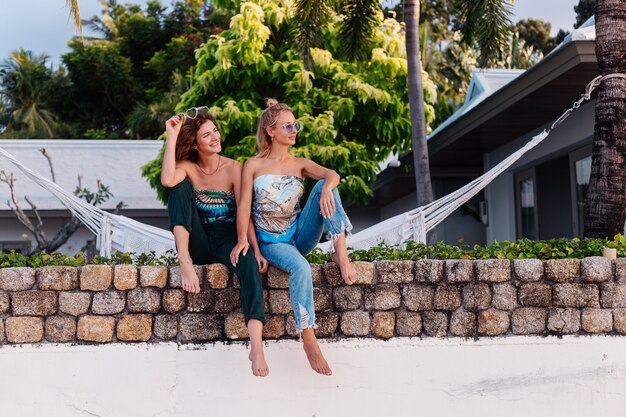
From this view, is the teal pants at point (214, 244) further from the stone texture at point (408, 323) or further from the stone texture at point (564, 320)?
the stone texture at point (564, 320)

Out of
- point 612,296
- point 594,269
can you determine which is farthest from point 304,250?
point 612,296

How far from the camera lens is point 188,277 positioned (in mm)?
4039

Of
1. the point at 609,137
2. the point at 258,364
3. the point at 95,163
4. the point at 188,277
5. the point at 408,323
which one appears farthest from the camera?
the point at 95,163

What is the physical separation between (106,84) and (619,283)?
2286 cm

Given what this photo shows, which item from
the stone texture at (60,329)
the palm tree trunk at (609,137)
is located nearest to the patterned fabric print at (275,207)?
the stone texture at (60,329)

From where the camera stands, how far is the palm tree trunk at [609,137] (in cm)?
496

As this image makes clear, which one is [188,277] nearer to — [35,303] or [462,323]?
[35,303]

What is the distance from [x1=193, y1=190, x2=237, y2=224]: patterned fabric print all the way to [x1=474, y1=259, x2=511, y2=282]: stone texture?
127cm

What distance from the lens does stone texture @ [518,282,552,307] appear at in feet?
14.1

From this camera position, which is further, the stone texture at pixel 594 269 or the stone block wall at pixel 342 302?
the stone texture at pixel 594 269

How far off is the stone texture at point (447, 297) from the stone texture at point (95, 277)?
164 centimetres

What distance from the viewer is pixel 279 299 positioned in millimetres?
4211

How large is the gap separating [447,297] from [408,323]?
0.24 m

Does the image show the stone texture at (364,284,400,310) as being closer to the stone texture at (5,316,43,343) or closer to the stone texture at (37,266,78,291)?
the stone texture at (37,266,78,291)
